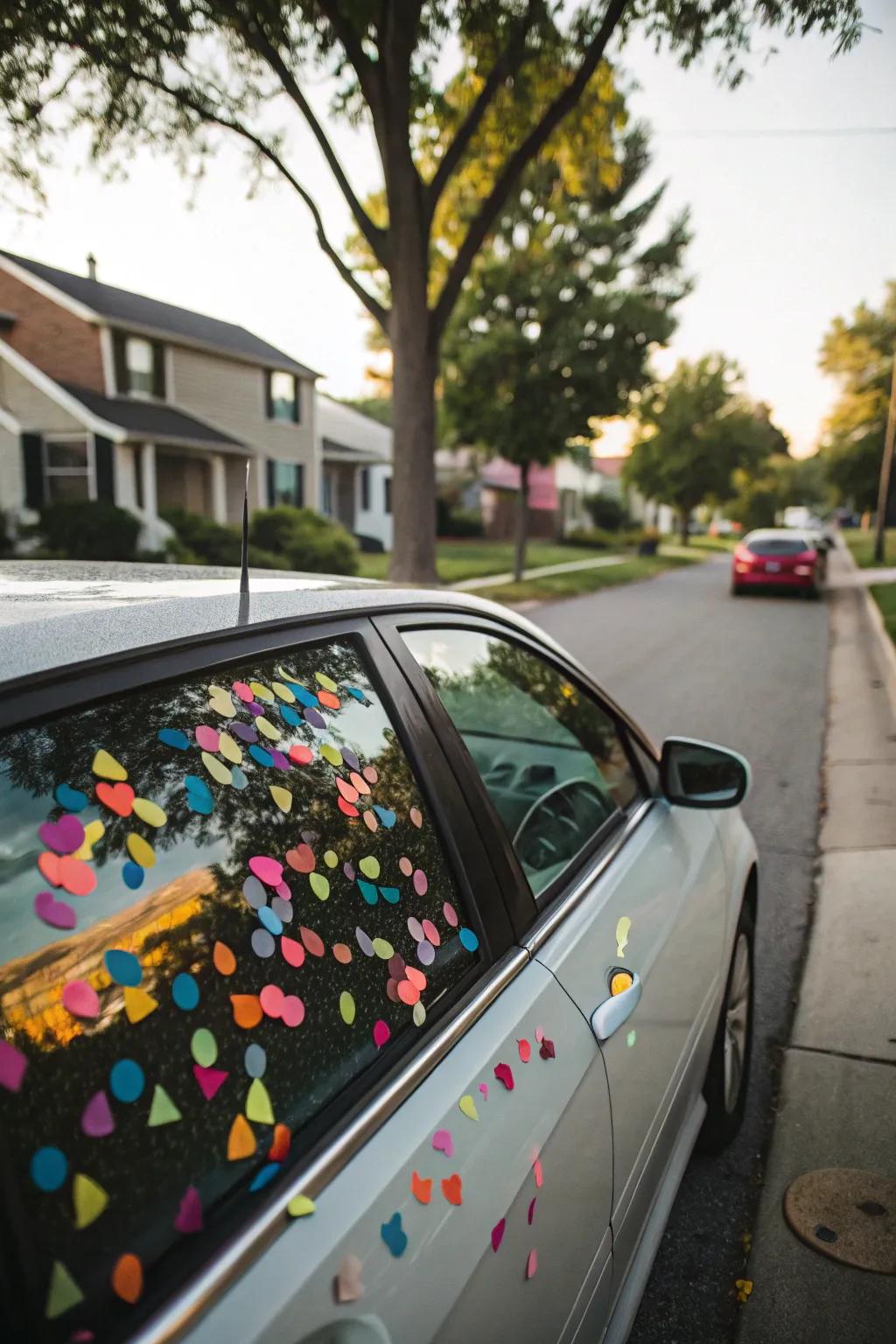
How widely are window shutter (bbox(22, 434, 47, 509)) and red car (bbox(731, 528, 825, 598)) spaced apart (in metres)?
17.4

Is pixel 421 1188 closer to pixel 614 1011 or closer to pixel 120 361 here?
pixel 614 1011

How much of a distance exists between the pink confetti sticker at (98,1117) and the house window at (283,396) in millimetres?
29481

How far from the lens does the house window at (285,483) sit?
28.4m

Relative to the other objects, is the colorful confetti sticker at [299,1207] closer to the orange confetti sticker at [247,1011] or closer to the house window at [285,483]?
the orange confetti sticker at [247,1011]

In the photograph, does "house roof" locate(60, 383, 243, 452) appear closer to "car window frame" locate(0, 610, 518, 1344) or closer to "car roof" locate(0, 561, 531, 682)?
"car roof" locate(0, 561, 531, 682)

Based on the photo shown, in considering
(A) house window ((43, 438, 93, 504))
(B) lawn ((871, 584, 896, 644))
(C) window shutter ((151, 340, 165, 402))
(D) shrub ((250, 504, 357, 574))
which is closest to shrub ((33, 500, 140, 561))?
(D) shrub ((250, 504, 357, 574))

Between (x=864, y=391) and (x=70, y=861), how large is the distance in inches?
1889

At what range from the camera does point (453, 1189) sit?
46.4 inches

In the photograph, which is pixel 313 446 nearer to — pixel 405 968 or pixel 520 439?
pixel 520 439

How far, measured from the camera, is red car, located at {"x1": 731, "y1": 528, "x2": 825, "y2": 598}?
68.1 feet

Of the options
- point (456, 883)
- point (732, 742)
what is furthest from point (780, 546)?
point (456, 883)

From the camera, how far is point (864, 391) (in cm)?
4250

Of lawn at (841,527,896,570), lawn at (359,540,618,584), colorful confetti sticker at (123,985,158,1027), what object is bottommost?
lawn at (359,540,618,584)

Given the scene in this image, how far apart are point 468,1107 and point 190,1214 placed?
0.45m
